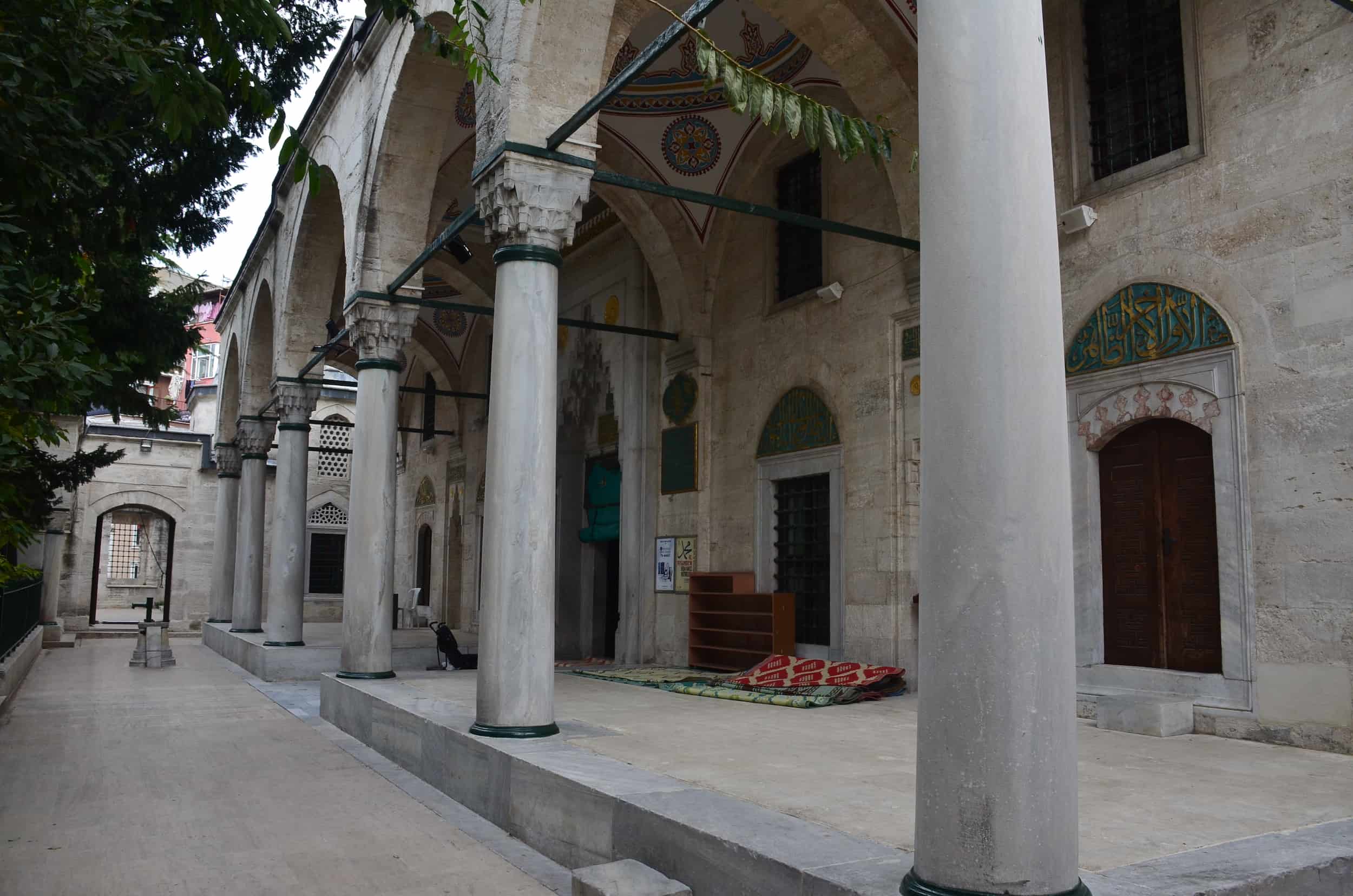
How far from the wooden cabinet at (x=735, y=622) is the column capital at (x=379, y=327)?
12.6 feet

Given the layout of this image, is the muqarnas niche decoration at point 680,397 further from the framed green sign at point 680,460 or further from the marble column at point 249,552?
the marble column at point 249,552

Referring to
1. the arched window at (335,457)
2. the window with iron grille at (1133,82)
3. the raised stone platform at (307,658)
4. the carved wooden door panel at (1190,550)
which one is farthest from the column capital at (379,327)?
the arched window at (335,457)

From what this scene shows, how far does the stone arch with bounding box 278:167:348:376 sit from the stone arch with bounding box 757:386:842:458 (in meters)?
5.51

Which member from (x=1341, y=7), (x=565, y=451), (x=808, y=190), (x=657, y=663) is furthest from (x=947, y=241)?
(x=565, y=451)

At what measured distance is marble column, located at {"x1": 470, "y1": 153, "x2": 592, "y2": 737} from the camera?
5.37 meters

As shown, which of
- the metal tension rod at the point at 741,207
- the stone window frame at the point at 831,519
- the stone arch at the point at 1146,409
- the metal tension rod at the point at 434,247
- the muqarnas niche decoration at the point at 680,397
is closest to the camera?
the stone arch at the point at 1146,409

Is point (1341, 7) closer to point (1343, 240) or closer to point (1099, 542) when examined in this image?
point (1343, 240)

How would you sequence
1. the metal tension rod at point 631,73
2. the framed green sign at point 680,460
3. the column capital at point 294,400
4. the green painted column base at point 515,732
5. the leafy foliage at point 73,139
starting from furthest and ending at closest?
the column capital at point 294,400 → the framed green sign at point 680,460 → the green painted column base at point 515,732 → the metal tension rod at point 631,73 → the leafy foliage at point 73,139

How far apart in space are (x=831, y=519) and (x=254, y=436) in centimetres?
934

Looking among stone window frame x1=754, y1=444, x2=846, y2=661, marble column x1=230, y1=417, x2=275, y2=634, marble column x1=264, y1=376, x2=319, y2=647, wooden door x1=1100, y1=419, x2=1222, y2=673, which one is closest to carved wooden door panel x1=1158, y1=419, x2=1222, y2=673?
wooden door x1=1100, y1=419, x2=1222, y2=673

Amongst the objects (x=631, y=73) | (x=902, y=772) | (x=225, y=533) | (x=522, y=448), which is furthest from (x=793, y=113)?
(x=225, y=533)

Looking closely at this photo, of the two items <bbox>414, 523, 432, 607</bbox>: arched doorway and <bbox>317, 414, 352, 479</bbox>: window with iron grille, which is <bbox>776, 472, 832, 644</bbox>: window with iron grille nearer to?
Answer: <bbox>414, 523, 432, 607</bbox>: arched doorway

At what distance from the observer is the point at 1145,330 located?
6531mm

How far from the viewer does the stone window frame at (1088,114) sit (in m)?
6.38
